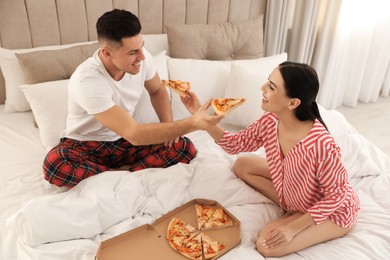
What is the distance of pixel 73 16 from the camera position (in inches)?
101

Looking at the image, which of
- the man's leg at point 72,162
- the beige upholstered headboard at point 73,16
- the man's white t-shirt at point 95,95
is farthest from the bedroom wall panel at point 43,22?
the man's leg at point 72,162

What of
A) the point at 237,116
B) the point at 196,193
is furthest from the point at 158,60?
the point at 196,193

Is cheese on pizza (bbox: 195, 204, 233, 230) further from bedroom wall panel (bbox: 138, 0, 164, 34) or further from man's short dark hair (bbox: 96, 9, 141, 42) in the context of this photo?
bedroom wall panel (bbox: 138, 0, 164, 34)

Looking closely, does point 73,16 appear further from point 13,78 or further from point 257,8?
point 257,8

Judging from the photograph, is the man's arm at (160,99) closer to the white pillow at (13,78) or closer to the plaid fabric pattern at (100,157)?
the plaid fabric pattern at (100,157)

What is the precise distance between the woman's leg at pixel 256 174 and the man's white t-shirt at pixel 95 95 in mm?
692

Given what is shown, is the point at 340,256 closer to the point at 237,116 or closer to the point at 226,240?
the point at 226,240

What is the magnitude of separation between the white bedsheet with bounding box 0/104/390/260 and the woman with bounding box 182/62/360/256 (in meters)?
0.07

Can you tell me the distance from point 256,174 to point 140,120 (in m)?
0.79

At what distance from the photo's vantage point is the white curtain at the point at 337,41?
10.7 feet

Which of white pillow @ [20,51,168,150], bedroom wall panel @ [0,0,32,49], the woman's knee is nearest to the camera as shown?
the woman's knee

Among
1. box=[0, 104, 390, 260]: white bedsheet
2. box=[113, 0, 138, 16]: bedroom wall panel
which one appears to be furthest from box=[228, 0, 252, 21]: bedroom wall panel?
box=[0, 104, 390, 260]: white bedsheet

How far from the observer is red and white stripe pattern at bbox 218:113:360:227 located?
1672 millimetres

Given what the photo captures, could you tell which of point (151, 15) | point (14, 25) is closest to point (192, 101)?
point (151, 15)
